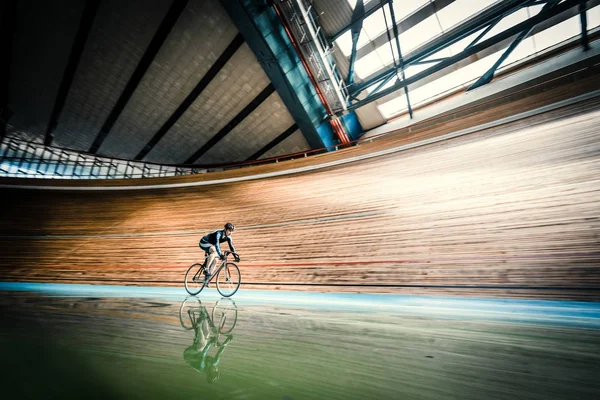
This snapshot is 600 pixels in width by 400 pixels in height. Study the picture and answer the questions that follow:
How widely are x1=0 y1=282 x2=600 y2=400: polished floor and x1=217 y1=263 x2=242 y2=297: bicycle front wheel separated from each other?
65.2 inches

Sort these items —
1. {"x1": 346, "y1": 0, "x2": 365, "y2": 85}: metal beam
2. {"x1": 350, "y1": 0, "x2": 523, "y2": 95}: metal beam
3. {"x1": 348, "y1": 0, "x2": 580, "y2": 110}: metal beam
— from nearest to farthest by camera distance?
{"x1": 348, "y1": 0, "x2": 580, "y2": 110}: metal beam, {"x1": 350, "y1": 0, "x2": 523, "y2": 95}: metal beam, {"x1": 346, "y1": 0, "x2": 365, "y2": 85}: metal beam

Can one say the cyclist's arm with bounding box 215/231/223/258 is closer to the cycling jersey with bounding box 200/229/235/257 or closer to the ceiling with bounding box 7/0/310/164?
the cycling jersey with bounding box 200/229/235/257

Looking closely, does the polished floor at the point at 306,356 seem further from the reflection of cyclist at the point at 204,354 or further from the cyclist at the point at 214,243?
the cyclist at the point at 214,243

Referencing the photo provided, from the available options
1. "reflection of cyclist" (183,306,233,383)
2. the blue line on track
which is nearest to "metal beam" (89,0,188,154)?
the blue line on track

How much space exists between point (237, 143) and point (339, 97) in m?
5.52

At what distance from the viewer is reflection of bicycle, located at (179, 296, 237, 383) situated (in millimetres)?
799

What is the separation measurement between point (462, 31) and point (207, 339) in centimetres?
923

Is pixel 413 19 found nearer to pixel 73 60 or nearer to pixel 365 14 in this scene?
pixel 365 14

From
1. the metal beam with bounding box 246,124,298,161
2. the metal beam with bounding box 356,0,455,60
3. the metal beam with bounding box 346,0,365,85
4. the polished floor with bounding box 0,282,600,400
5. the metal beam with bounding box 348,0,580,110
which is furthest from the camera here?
the metal beam with bounding box 246,124,298,161

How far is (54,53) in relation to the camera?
8.66 m

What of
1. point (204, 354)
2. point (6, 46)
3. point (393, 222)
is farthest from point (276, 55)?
point (6, 46)

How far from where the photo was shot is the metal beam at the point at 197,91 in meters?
8.20

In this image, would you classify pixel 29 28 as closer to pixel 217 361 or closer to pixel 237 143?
pixel 237 143

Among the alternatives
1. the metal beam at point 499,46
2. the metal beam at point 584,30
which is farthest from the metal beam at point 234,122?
the metal beam at point 584,30
